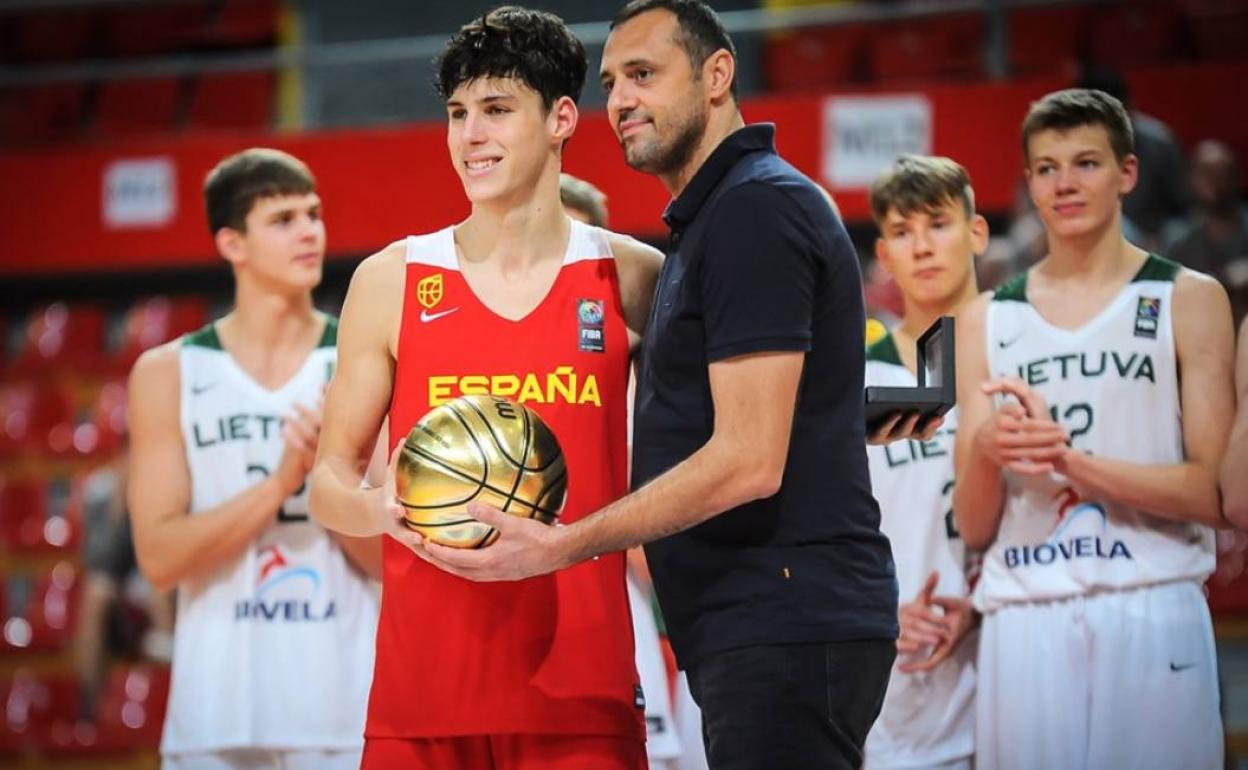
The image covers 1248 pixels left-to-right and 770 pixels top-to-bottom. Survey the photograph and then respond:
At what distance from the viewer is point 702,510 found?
3.17m

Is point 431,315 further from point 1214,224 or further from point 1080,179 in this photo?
point 1214,224

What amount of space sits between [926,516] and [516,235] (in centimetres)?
177

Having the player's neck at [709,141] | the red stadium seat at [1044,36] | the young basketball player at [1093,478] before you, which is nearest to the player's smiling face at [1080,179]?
the young basketball player at [1093,478]

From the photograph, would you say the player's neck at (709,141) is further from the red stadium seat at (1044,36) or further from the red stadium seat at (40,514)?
the red stadium seat at (1044,36)

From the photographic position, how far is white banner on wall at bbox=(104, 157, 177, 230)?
11312 mm

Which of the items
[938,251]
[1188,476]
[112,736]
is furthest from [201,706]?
[112,736]

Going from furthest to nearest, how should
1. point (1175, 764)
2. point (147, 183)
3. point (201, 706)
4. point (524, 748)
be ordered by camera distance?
point (147, 183) < point (201, 706) < point (1175, 764) < point (524, 748)

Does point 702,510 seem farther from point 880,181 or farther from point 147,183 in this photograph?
point 147,183

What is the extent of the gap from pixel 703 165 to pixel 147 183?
28.5 ft

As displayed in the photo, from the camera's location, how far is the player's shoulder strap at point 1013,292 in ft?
15.3

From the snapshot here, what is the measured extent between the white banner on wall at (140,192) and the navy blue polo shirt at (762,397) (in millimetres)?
8585

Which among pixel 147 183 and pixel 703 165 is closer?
pixel 703 165

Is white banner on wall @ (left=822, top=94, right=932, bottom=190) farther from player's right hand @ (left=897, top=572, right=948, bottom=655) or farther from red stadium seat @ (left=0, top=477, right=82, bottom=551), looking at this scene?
player's right hand @ (left=897, top=572, right=948, bottom=655)

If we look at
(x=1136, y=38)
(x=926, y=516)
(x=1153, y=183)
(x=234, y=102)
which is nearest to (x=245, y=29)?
(x=234, y=102)
